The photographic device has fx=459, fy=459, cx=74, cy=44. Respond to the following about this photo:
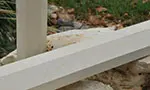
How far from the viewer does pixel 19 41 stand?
1852 mm

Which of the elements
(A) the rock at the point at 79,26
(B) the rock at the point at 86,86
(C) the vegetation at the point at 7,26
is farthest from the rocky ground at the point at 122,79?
(A) the rock at the point at 79,26

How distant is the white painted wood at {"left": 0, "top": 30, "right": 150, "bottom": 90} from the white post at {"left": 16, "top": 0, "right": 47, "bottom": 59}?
0.15 m

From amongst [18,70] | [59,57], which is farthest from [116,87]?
[18,70]

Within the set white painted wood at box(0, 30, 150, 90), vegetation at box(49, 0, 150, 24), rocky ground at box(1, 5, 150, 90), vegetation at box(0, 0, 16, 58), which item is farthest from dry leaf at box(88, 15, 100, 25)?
white painted wood at box(0, 30, 150, 90)

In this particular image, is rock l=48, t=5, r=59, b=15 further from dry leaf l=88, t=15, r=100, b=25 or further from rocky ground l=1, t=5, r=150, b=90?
rocky ground l=1, t=5, r=150, b=90

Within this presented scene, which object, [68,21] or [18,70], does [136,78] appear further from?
[68,21]

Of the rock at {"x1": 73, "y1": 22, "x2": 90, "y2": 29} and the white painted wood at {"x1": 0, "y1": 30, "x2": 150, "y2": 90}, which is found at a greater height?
the white painted wood at {"x1": 0, "y1": 30, "x2": 150, "y2": 90}

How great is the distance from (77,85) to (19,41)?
0.97 ft

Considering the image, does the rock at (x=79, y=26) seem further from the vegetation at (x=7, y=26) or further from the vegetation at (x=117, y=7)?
the vegetation at (x=7, y=26)

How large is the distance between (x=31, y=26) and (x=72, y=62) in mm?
237

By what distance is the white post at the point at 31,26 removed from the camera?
5.74 feet

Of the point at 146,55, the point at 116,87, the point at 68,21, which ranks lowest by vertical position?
the point at 68,21

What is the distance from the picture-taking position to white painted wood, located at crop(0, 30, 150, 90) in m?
1.56

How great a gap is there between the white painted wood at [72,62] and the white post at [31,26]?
15 centimetres
